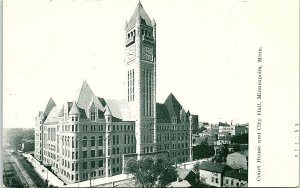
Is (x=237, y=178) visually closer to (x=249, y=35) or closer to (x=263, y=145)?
(x=263, y=145)

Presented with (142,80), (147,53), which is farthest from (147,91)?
(147,53)

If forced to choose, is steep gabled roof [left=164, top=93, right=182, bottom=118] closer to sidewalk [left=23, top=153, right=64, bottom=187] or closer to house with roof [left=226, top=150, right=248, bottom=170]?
house with roof [left=226, top=150, right=248, bottom=170]

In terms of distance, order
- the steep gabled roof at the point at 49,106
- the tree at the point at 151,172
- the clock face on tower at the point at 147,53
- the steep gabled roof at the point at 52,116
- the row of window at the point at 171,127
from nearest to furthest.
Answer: the steep gabled roof at the point at 52,116 → the steep gabled roof at the point at 49,106 → the tree at the point at 151,172 → the clock face on tower at the point at 147,53 → the row of window at the point at 171,127

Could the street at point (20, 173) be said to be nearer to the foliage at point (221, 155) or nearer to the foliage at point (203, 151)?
the foliage at point (203, 151)

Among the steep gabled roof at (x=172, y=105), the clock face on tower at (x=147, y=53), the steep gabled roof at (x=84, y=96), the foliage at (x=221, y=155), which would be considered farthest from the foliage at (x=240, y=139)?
the steep gabled roof at (x=84, y=96)

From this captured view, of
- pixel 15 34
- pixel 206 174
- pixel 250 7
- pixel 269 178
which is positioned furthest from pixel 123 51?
pixel 269 178

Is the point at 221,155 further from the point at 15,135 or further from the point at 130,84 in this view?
the point at 15,135
